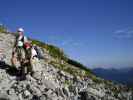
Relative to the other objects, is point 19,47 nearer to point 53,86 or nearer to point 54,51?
point 53,86

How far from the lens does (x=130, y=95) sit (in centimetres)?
3014

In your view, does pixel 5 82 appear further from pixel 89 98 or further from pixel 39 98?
pixel 89 98

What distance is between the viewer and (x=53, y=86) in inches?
944

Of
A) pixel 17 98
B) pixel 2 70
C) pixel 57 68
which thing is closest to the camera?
pixel 17 98

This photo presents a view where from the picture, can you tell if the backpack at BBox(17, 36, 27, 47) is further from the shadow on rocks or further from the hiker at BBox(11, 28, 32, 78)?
the shadow on rocks

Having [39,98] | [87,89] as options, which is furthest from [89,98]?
[39,98]

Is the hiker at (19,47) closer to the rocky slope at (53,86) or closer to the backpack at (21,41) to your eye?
the backpack at (21,41)

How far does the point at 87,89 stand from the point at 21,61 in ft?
19.4

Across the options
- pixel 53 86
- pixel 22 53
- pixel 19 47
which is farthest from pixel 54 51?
pixel 53 86

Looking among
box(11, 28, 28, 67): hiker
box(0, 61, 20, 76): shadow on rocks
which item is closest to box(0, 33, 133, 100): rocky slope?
box(0, 61, 20, 76): shadow on rocks

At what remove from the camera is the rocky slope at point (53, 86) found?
72.6ft

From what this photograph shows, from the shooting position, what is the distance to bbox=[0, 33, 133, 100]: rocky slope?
22.1 meters

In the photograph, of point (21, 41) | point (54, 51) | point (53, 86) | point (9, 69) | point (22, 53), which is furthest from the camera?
point (54, 51)

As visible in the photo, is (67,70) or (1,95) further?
(67,70)
